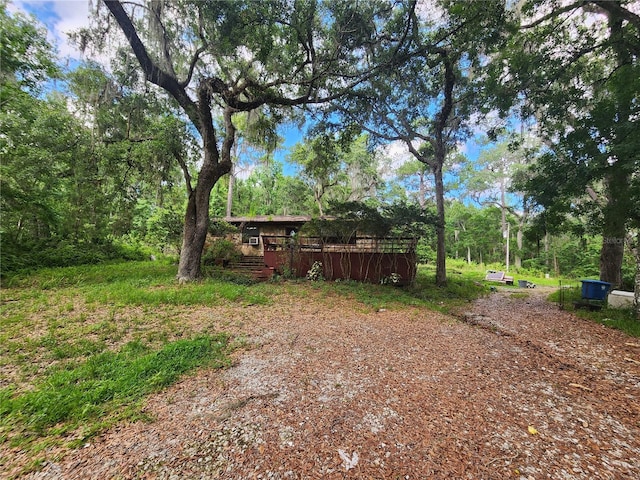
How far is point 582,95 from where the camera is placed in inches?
256

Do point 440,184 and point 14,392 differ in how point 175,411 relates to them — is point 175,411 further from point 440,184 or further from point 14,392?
point 440,184

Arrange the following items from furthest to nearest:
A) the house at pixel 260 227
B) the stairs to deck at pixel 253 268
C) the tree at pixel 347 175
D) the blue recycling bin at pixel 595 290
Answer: the tree at pixel 347 175, the house at pixel 260 227, the stairs to deck at pixel 253 268, the blue recycling bin at pixel 595 290

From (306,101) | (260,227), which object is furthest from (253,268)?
(306,101)

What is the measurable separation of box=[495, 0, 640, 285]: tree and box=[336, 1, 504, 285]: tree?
46.9 inches

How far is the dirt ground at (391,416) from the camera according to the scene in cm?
166

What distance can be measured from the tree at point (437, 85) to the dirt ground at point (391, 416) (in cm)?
563

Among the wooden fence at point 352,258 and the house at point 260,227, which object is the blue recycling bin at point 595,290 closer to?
the wooden fence at point 352,258

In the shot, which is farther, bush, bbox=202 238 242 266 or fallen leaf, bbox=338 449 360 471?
bush, bbox=202 238 242 266

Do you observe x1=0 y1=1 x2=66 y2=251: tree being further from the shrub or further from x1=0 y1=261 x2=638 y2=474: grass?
the shrub

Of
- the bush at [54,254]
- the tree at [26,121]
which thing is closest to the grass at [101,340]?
the bush at [54,254]

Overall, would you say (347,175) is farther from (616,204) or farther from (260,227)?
(616,204)

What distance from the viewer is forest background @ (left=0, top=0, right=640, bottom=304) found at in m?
5.86

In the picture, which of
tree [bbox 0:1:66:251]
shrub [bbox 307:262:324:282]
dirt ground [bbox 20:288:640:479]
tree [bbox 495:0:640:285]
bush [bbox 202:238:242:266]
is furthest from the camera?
bush [bbox 202:238:242:266]

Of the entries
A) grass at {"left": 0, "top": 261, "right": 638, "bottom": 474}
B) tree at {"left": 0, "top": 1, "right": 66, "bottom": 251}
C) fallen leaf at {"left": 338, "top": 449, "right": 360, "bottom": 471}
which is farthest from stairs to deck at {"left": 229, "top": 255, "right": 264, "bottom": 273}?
fallen leaf at {"left": 338, "top": 449, "right": 360, "bottom": 471}
